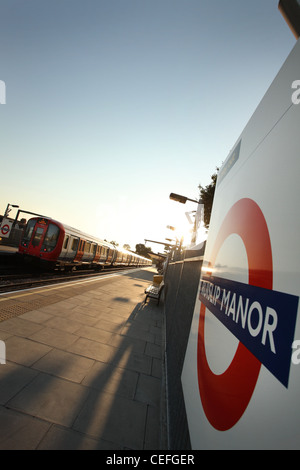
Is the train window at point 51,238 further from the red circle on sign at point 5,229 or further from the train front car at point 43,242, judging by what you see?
the red circle on sign at point 5,229

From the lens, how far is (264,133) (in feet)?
4.41

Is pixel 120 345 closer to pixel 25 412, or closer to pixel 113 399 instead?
pixel 113 399

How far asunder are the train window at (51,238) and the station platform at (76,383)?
24.1 feet

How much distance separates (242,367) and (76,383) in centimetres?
318

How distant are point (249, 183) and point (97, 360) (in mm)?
4112

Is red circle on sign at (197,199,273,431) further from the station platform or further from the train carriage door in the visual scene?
the train carriage door

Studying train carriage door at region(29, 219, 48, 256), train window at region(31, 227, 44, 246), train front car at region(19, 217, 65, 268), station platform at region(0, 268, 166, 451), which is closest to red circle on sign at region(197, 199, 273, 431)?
station platform at region(0, 268, 166, 451)

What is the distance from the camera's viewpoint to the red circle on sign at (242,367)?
0.96m

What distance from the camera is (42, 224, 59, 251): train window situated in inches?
530

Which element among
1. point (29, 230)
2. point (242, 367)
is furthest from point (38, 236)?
point (242, 367)

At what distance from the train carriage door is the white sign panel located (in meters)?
13.7

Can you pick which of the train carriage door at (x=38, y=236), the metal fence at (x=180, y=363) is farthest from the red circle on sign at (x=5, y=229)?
the metal fence at (x=180, y=363)

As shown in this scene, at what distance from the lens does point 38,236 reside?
1377 cm
